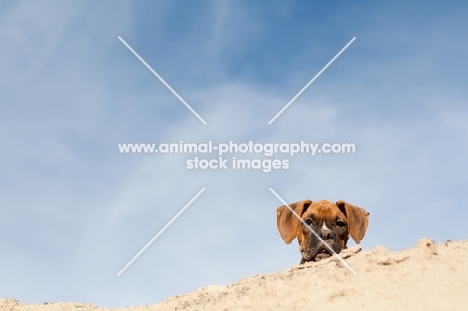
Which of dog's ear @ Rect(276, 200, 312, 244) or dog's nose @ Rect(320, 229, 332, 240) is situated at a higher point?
dog's ear @ Rect(276, 200, 312, 244)

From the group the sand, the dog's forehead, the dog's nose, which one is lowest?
the sand

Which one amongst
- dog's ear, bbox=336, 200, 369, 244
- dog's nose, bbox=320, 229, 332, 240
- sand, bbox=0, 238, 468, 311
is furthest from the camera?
dog's ear, bbox=336, 200, 369, 244

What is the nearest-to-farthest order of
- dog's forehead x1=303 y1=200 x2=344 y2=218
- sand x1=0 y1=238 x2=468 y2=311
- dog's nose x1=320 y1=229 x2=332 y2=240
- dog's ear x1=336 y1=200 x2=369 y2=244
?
sand x1=0 y1=238 x2=468 y2=311 → dog's nose x1=320 y1=229 x2=332 y2=240 → dog's forehead x1=303 y1=200 x2=344 y2=218 → dog's ear x1=336 y1=200 x2=369 y2=244

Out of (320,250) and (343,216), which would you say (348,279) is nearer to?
(320,250)

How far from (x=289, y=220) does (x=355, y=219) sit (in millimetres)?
1405

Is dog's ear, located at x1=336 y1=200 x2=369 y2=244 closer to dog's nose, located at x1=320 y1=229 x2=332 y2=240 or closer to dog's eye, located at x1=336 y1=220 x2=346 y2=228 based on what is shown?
dog's eye, located at x1=336 y1=220 x2=346 y2=228

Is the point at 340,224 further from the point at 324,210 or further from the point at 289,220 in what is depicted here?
the point at 289,220

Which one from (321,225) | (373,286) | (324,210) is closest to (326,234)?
(321,225)

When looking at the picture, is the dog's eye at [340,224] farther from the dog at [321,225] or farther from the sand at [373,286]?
the sand at [373,286]

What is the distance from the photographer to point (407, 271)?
7.03 metres

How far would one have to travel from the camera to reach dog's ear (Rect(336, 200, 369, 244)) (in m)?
12.4

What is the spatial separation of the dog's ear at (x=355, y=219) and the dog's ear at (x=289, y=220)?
2.46 ft

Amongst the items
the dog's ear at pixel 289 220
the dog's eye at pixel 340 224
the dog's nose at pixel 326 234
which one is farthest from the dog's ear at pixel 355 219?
the dog's nose at pixel 326 234

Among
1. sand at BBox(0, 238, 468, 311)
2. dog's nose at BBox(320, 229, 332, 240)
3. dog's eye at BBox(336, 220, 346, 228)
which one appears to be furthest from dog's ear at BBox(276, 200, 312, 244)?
sand at BBox(0, 238, 468, 311)
